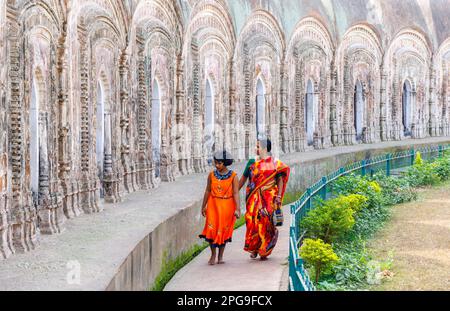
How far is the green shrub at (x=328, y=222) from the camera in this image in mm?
9422

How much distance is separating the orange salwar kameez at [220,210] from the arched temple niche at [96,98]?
5.56 ft

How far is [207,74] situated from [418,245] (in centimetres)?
680

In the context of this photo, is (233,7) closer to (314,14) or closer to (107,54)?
(314,14)

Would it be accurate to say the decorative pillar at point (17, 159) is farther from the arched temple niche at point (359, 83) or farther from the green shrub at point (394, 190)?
the arched temple niche at point (359, 83)

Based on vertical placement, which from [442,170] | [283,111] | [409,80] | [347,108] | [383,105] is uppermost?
[409,80]

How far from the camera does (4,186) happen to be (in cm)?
630

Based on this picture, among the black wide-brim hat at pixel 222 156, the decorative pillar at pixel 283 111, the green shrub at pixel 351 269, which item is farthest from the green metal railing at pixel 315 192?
the decorative pillar at pixel 283 111

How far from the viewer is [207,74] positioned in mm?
15234

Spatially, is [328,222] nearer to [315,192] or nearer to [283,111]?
[315,192]

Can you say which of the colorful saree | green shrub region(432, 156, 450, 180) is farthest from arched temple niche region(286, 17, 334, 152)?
the colorful saree

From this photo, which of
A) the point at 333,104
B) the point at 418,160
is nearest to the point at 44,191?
the point at 418,160

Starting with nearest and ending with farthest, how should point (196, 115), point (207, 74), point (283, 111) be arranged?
point (196, 115), point (207, 74), point (283, 111)

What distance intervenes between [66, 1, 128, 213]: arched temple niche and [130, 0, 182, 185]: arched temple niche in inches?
25.8

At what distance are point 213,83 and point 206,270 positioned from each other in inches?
322
